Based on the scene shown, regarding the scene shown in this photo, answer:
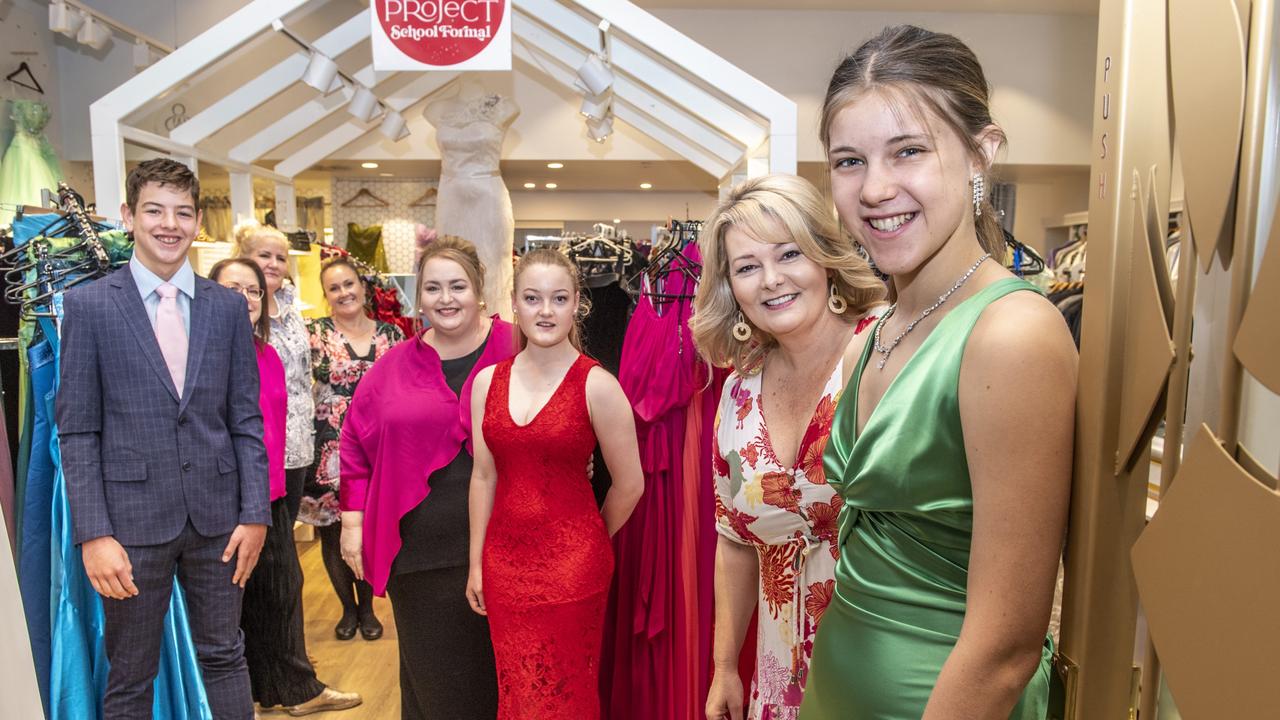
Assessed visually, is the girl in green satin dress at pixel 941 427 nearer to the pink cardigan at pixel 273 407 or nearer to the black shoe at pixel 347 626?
the pink cardigan at pixel 273 407

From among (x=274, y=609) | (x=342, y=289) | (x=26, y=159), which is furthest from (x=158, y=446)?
(x=26, y=159)

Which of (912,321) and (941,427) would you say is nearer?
(941,427)

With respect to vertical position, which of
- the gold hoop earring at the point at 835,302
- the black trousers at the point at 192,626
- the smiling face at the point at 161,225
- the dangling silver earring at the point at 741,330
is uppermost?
the smiling face at the point at 161,225

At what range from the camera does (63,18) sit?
18.4ft

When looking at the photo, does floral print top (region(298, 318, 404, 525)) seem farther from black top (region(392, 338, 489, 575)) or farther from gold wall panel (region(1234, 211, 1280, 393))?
gold wall panel (region(1234, 211, 1280, 393))

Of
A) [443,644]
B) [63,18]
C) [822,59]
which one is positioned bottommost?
[443,644]

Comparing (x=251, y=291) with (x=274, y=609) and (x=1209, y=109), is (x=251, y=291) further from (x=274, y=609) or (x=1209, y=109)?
(x=1209, y=109)

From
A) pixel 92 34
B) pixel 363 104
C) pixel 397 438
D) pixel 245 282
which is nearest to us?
pixel 397 438

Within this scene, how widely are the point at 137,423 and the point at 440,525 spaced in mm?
915

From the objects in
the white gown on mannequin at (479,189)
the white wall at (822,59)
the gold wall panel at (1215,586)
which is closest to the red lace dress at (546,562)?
the gold wall panel at (1215,586)

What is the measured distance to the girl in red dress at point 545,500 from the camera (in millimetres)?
2279

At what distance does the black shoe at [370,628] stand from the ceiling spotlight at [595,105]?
10.3ft

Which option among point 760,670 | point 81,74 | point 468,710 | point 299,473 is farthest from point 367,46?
point 760,670

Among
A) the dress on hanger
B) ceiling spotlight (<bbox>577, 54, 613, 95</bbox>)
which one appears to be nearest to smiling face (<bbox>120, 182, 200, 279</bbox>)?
ceiling spotlight (<bbox>577, 54, 613, 95</bbox>)
